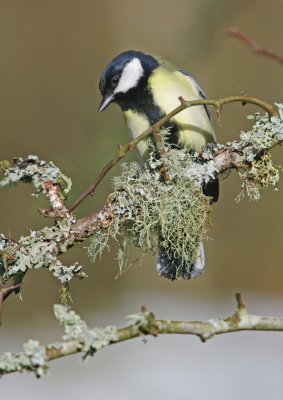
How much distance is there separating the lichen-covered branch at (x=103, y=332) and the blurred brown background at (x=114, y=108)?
9.34 feet

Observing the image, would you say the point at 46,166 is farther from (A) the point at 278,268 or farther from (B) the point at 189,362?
(A) the point at 278,268

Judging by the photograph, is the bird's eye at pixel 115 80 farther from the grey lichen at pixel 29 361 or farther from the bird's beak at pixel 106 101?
the grey lichen at pixel 29 361

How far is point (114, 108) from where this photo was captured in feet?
13.5

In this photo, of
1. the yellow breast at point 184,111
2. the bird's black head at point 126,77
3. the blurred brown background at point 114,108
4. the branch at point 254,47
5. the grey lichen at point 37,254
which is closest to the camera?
the branch at point 254,47

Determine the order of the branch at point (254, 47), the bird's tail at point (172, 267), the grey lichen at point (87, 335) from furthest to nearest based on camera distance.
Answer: the bird's tail at point (172, 267), the grey lichen at point (87, 335), the branch at point (254, 47)

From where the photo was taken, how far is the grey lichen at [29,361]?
126 cm

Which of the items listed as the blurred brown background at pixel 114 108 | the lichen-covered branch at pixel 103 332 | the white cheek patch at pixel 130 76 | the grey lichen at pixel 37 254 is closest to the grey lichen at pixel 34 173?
the grey lichen at pixel 37 254

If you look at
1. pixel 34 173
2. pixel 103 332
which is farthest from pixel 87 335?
pixel 34 173

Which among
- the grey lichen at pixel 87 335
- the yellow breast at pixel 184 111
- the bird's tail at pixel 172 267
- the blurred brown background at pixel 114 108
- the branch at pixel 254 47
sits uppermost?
the blurred brown background at pixel 114 108

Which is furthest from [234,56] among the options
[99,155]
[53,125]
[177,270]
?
[177,270]

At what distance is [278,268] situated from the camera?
16.4 ft

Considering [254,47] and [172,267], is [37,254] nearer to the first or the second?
[172,267]

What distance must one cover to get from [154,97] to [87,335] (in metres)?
1.38

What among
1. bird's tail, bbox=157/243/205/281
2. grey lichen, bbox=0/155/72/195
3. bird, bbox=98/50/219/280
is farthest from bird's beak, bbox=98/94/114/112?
grey lichen, bbox=0/155/72/195
